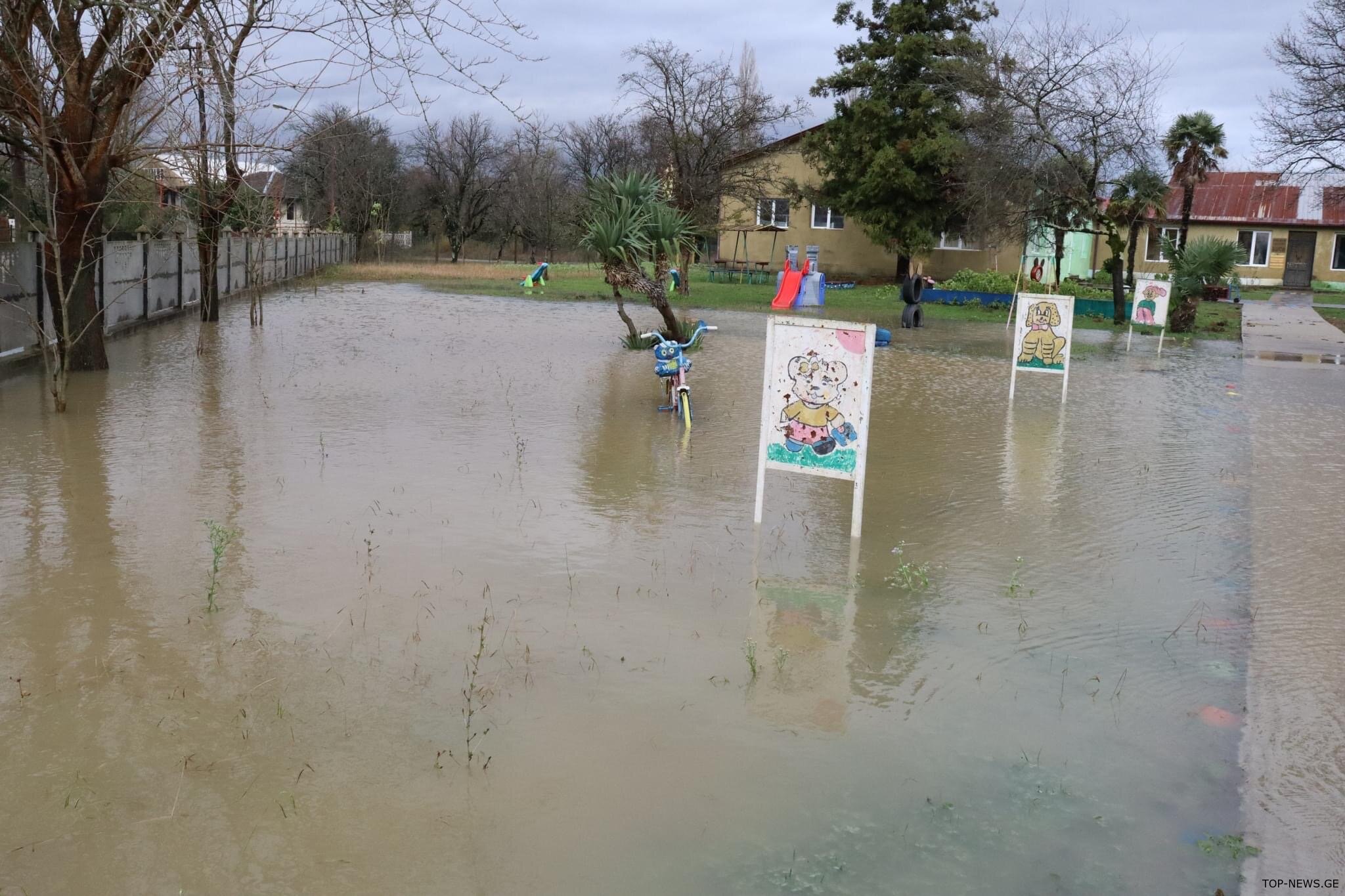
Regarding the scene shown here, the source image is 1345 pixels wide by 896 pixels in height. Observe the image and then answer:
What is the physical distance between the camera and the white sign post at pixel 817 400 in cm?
744

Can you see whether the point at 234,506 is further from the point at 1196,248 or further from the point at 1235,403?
the point at 1196,248

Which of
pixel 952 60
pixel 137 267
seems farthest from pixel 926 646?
pixel 952 60

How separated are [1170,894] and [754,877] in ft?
4.30

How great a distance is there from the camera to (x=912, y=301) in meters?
26.3

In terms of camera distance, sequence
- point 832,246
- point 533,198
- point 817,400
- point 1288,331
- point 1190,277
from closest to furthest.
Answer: point 817,400
point 1190,277
point 1288,331
point 832,246
point 533,198

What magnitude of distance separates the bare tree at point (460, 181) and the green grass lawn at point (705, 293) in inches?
637

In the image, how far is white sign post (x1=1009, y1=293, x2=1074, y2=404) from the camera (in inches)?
579

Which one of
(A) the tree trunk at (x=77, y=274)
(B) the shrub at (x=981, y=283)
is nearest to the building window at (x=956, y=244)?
(B) the shrub at (x=981, y=283)

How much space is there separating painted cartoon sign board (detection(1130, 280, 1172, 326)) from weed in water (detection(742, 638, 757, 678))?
17.7 metres

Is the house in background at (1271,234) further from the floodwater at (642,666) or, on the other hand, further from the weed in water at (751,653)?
the weed in water at (751,653)

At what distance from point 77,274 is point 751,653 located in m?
9.94

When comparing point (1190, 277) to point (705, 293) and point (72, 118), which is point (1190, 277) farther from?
point (72, 118)

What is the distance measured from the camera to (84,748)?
440cm

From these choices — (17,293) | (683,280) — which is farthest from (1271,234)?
(17,293)
